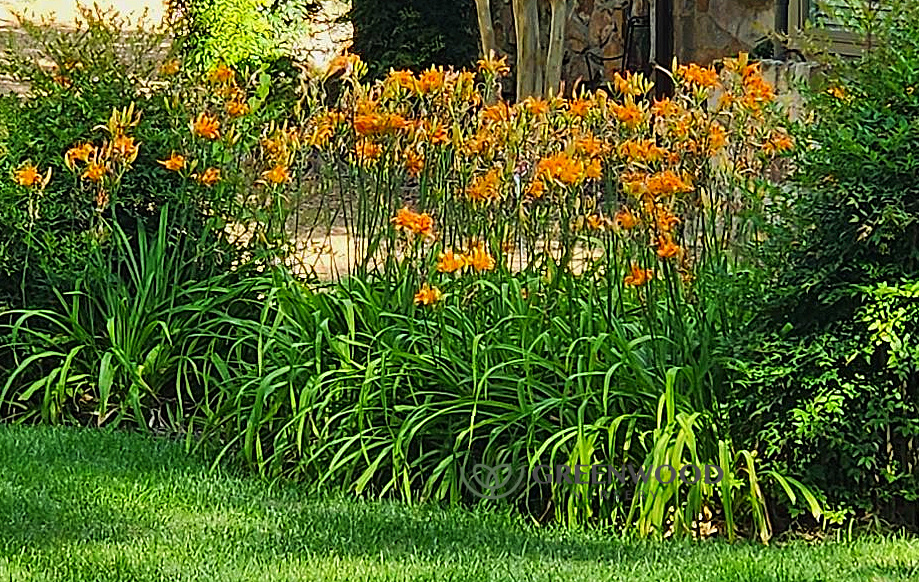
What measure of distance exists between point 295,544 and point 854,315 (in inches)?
72.7

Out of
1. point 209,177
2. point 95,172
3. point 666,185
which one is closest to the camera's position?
point 666,185

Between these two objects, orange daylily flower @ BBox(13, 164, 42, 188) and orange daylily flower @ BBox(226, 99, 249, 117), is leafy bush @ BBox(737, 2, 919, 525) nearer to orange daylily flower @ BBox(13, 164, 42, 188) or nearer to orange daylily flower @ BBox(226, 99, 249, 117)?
orange daylily flower @ BBox(226, 99, 249, 117)

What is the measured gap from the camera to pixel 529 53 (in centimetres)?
1211

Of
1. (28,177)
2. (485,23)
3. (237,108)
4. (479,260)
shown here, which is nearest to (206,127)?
(237,108)

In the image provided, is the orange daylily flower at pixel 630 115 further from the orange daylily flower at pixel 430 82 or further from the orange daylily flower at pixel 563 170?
the orange daylily flower at pixel 430 82

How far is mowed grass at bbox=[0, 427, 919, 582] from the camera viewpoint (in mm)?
3947

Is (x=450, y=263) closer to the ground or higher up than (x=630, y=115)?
closer to the ground

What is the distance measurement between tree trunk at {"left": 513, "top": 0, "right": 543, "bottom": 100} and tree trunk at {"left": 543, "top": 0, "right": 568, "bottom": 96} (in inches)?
10.3

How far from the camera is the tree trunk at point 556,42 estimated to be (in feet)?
38.2

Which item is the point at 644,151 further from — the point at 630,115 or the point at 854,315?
the point at 854,315

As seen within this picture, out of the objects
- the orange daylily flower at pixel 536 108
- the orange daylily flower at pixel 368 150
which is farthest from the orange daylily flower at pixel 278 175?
the orange daylily flower at pixel 536 108

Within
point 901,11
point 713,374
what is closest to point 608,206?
point 713,374

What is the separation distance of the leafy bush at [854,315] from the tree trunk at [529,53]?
7528 mm

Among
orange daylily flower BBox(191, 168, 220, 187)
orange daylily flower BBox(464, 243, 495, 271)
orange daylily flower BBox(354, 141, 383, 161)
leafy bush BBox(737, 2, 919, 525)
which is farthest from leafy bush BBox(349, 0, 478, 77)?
leafy bush BBox(737, 2, 919, 525)
